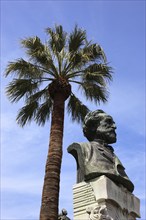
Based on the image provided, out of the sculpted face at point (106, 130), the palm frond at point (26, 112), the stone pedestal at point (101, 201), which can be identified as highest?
the palm frond at point (26, 112)

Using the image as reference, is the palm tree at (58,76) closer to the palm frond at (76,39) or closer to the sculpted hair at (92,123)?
the palm frond at (76,39)

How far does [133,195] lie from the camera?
248 inches

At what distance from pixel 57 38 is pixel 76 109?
2.69 m

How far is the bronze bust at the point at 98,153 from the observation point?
5.93 metres

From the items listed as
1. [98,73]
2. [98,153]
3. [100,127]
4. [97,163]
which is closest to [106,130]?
[100,127]

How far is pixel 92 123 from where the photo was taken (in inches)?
265

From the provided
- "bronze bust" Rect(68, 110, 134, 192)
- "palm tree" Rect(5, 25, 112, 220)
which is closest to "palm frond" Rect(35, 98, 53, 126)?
"palm tree" Rect(5, 25, 112, 220)

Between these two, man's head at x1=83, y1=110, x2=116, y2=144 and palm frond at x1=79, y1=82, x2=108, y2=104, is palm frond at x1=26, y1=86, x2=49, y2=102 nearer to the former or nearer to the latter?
palm frond at x1=79, y1=82, x2=108, y2=104

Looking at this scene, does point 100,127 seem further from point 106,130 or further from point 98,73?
point 98,73

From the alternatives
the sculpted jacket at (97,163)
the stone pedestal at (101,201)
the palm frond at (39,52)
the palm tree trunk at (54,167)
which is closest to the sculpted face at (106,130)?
the sculpted jacket at (97,163)

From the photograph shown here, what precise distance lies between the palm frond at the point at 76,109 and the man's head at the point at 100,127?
729 cm

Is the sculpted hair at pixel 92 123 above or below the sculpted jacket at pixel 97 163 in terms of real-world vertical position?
above

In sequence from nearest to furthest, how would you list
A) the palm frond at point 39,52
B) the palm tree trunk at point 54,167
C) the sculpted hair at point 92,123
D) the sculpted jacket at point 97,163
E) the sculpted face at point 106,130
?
the sculpted jacket at point 97,163 → the sculpted face at point 106,130 → the sculpted hair at point 92,123 → the palm tree trunk at point 54,167 → the palm frond at point 39,52

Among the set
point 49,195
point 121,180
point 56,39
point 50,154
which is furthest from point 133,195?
point 56,39
